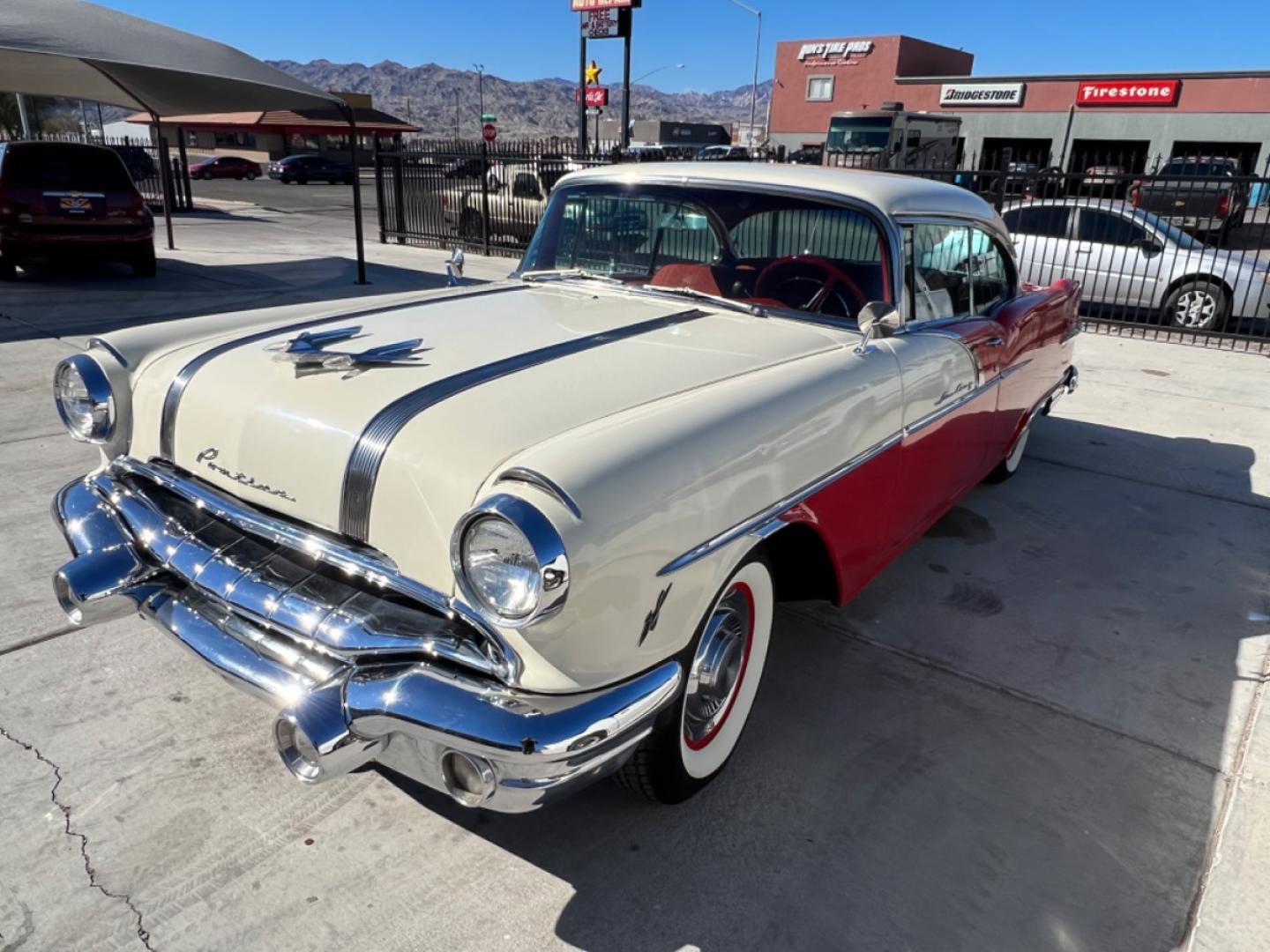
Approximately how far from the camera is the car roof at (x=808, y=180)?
10.3 feet

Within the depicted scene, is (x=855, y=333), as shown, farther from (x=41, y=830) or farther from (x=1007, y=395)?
(x=41, y=830)

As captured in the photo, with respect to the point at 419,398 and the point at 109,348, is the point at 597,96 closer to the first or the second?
the point at 109,348

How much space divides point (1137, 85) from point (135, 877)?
40.1 metres

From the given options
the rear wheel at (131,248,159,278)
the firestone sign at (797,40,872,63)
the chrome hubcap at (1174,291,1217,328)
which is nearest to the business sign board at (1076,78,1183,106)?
the firestone sign at (797,40,872,63)

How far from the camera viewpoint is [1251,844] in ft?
7.70

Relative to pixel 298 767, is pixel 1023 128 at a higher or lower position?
higher

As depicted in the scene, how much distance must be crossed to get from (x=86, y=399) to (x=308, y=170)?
40058mm

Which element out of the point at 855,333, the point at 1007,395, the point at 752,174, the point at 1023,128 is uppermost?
the point at 1023,128

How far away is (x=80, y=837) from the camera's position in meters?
2.19

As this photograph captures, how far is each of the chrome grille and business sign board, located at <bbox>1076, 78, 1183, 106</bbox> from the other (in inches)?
1549

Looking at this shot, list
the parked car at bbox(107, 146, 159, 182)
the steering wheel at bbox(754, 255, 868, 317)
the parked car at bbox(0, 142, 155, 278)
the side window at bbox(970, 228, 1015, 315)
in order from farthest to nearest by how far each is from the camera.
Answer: the parked car at bbox(107, 146, 159, 182) → the parked car at bbox(0, 142, 155, 278) → the side window at bbox(970, 228, 1015, 315) → the steering wheel at bbox(754, 255, 868, 317)

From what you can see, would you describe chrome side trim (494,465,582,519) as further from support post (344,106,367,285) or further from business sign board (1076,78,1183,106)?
business sign board (1076,78,1183,106)

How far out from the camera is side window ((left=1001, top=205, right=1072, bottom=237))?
989 cm

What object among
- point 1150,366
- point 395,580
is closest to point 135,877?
point 395,580
